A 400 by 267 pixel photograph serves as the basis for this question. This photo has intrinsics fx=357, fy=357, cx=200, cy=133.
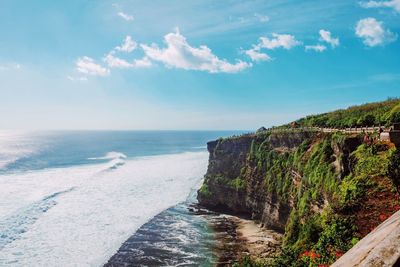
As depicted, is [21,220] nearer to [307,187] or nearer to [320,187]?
[307,187]

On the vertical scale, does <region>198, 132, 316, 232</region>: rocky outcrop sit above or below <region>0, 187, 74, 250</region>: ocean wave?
above

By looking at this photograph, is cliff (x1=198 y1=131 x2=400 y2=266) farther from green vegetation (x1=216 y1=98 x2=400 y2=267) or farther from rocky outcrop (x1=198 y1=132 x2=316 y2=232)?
rocky outcrop (x1=198 y1=132 x2=316 y2=232)

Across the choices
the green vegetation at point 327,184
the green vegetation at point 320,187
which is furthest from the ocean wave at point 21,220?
the green vegetation at point 320,187

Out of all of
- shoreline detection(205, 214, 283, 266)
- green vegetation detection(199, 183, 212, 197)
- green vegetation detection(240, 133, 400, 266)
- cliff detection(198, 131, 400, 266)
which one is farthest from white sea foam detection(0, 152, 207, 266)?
green vegetation detection(240, 133, 400, 266)

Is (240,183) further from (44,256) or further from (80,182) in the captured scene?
(80,182)

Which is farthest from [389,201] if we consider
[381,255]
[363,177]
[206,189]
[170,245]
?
[206,189]

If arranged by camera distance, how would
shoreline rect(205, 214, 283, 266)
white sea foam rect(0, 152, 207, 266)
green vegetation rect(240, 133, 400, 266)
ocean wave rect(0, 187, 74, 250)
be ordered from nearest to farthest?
green vegetation rect(240, 133, 400, 266) → shoreline rect(205, 214, 283, 266) → white sea foam rect(0, 152, 207, 266) → ocean wave rect(0, 187, 74, 250)

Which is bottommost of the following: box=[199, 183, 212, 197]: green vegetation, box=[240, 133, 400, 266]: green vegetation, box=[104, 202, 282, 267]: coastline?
box=[104, 202, 282, 267]: coastline
